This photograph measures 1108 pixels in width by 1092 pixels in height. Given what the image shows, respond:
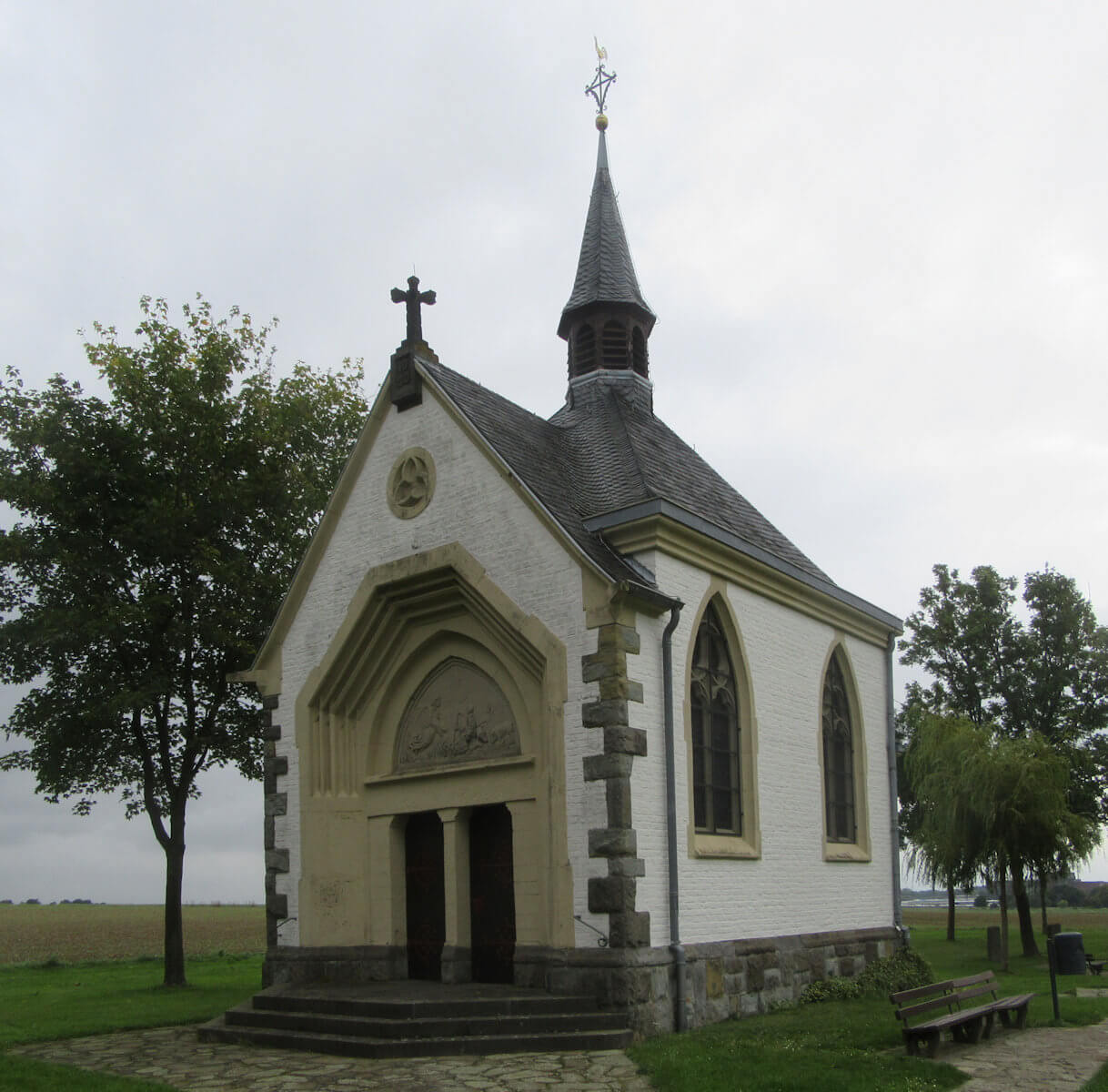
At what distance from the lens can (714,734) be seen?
14.1 m

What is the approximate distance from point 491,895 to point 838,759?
5.73m

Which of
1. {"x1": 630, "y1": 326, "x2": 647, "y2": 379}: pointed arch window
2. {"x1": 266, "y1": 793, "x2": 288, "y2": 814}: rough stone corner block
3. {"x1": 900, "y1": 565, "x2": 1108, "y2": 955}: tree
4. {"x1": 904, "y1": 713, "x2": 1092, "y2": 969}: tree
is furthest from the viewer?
{"x1": 900, "y1": 565, "x2": 1108, "y2": 955}: tree

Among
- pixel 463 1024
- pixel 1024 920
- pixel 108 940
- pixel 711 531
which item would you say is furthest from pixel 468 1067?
pixel 108 940

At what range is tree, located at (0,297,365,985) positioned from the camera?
2081 cm

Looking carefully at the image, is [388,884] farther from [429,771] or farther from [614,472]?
[614,472]

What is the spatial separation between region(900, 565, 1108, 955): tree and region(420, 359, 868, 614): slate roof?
19.3 meters

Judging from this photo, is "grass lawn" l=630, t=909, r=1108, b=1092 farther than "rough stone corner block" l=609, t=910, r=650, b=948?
No

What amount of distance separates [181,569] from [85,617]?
1.87 meters

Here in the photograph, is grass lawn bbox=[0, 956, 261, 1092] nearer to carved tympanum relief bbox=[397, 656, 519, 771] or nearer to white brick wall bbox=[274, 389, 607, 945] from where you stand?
white brick wall bbox=[274, 389, 607, 945]

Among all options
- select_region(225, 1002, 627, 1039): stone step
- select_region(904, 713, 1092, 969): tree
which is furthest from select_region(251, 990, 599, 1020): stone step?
select_region(904, 713, 1092, 969): tree

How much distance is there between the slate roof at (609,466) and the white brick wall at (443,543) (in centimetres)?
40

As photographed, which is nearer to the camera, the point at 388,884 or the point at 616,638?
the point at 616,638

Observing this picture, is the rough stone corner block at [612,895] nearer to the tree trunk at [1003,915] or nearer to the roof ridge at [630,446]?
the roof ridge at [630,446]

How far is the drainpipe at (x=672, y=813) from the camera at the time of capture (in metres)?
12.2
